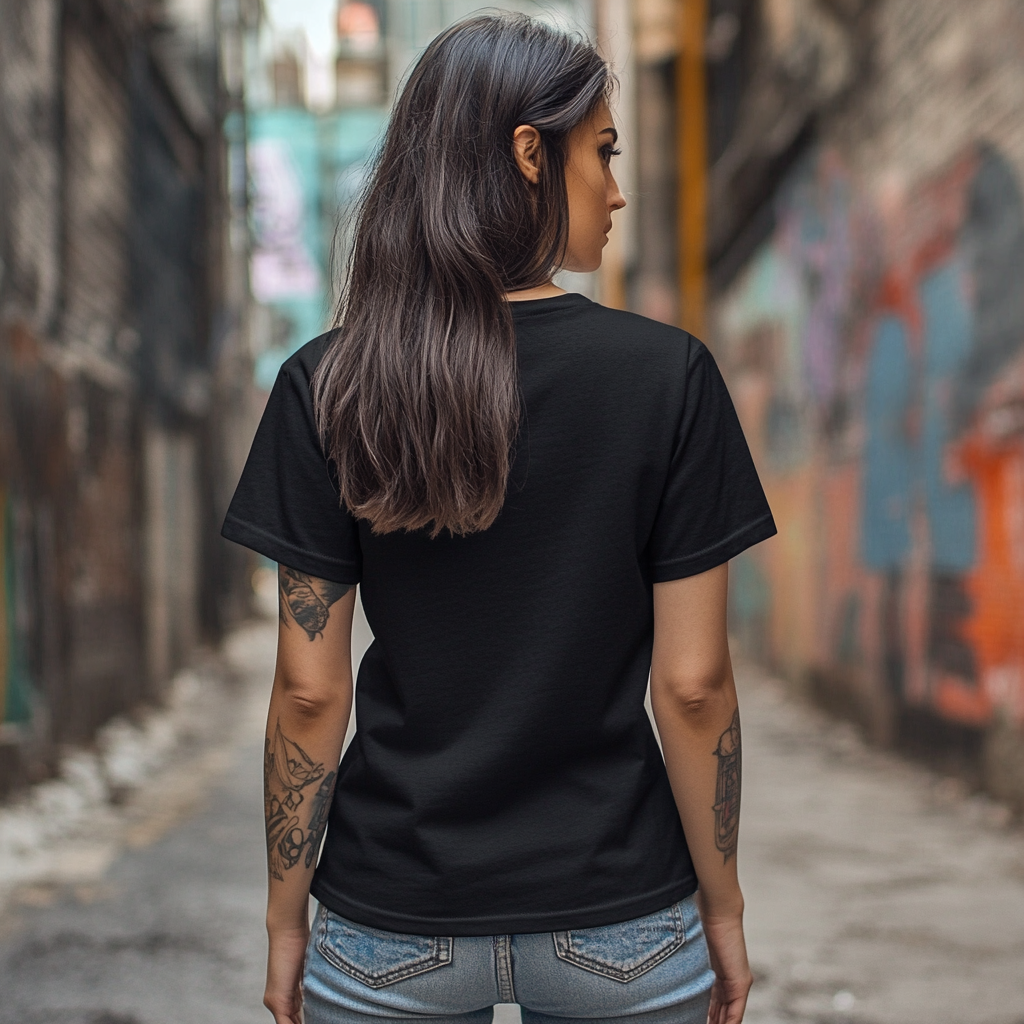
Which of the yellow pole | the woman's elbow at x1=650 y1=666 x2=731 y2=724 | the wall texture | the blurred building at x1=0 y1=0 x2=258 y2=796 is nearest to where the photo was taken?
the woman's elbow at x1=650 y1=666 x2=731 y2=724

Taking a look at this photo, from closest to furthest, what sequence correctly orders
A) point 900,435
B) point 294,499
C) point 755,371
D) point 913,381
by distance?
point 294,499 → point 913,381 → point 900,435 → point 755,371

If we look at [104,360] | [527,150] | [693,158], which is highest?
[693,158]

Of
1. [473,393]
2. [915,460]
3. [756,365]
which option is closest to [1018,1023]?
[473,393]

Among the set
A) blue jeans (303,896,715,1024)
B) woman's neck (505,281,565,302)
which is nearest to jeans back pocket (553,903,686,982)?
blue jeans (303,896,715,1024)

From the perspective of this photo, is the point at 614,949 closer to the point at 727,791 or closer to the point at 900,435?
the point at 727,791

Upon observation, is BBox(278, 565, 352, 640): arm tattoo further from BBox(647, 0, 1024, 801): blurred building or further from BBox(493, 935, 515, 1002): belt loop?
BBox(647, 0, 1024, 801): blurred building

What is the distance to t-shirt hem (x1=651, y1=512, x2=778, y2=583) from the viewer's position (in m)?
1.55

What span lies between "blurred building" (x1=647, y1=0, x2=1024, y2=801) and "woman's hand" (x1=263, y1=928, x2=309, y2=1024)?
4.83 meters

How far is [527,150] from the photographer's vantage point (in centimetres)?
154

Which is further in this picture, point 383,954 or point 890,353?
point 890,353

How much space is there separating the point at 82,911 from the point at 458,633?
12.6ft

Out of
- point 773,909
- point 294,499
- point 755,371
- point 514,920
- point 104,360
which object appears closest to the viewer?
point 514,920

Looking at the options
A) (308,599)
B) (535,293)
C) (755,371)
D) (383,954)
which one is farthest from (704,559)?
(755,371)

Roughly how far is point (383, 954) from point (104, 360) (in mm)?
8213
